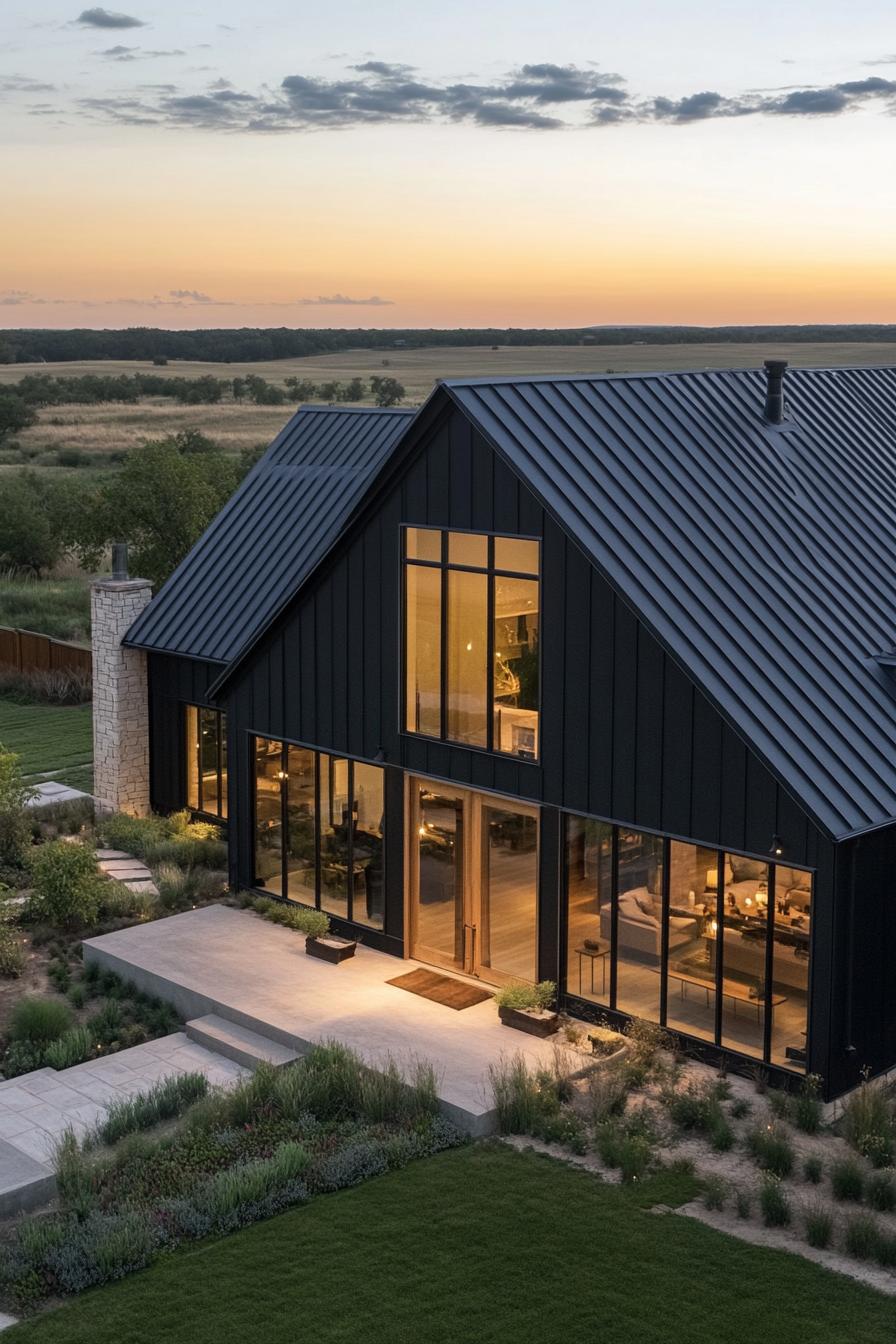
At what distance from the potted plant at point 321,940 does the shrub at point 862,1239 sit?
7.35m

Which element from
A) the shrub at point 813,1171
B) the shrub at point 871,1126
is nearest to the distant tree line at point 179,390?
the shrub at point 871,1126

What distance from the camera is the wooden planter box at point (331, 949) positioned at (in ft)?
56.4

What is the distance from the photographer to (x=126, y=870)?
20.7 meters

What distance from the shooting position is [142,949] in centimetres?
1752

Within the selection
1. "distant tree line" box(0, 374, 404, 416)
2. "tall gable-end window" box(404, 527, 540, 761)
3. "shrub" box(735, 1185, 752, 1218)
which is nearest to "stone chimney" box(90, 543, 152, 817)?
"tall gable-end window" box(404, 527, 540, 761)

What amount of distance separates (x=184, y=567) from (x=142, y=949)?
788cm

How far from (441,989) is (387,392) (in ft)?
301

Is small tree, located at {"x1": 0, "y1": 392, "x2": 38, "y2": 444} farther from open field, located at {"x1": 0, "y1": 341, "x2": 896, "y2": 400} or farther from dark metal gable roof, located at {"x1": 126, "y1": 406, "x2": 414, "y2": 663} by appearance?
dark metal gable roof, located at {"x1": 126, "y1": 406, "x2": 414, "y2": 663}

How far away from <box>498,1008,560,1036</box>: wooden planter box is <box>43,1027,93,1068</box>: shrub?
4158 millimetres

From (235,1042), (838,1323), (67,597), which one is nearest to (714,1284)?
(838,1323)

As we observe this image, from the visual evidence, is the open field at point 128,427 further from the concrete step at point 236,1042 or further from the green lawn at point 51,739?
the concrete step at point 236,1042

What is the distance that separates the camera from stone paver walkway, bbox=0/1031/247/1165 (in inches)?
527

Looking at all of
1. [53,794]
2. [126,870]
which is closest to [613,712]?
[126,870]

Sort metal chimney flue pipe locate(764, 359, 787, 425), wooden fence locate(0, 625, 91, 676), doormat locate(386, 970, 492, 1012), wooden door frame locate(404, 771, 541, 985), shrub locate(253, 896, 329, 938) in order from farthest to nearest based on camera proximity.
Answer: wooden fence locate(0, 625, 91, 676) < metal chimney flue pipe locate(764, 359, 787, 425) < shrub locate(253, 896, 329, 938) < wooden door frame locate(404, 771, 541, 985) < doormat locate(386, 970, 492, 1012)
